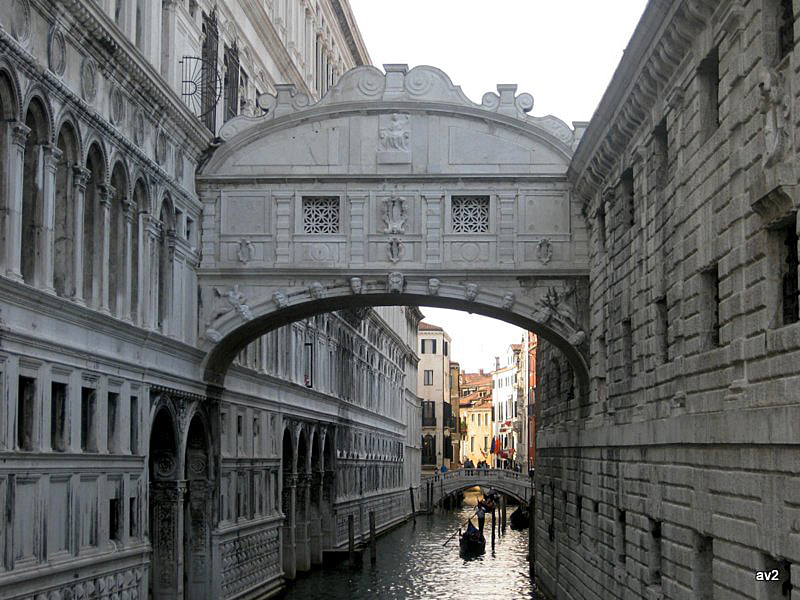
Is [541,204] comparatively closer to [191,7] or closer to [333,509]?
[191,7]

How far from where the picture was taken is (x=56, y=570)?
1642 centimetres

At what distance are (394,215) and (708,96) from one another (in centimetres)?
1023

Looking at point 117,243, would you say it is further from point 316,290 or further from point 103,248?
point 316,290

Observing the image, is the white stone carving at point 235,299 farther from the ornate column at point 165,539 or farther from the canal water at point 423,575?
the canal water at point 423,575

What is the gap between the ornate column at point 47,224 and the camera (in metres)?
16.2

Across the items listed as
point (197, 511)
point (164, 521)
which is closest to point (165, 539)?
point (164, 521)

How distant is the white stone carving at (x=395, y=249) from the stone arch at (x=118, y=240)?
5343mm

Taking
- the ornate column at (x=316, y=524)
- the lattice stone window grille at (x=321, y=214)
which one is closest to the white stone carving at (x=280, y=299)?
the lattice stone window grille at (x=321, y=214)

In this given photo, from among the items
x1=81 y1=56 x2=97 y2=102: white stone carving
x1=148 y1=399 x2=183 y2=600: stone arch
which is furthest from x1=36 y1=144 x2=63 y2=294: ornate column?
x1=148 y1=399 x2=183 y2=600: stone arch

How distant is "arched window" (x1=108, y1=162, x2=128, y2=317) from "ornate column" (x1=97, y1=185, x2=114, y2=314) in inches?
13.1

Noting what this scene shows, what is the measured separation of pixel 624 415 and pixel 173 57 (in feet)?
31.7

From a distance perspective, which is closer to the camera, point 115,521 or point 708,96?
point 708,96

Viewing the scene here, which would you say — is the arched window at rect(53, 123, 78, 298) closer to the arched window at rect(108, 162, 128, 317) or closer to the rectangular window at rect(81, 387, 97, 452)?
the rectangular window at rect(81, 387, 97, 452)

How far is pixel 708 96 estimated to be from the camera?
1408 centimetres
